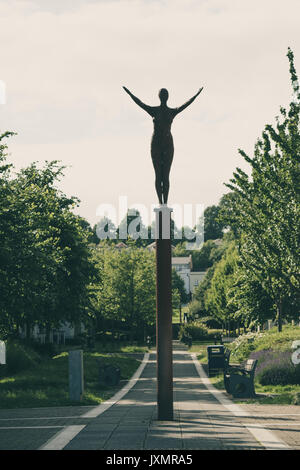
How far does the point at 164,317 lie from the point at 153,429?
1.83 metres

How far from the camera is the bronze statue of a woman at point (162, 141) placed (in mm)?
11195

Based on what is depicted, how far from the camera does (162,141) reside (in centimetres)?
1118

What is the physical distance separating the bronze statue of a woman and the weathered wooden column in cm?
45

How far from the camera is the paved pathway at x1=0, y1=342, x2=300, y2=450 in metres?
8.55

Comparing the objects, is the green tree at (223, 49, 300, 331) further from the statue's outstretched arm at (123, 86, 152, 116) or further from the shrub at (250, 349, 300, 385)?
the statue's outstretched arm at (123, 86, 152, 116)

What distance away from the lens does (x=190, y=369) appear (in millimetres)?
34531

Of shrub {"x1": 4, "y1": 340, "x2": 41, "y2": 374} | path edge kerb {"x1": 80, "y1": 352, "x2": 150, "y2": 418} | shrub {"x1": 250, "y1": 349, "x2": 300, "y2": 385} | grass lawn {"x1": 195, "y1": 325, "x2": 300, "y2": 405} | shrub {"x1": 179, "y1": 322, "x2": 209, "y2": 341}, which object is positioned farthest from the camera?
shrub {"x1": 179, "y1": 322, "x2": 209, "y2": 341}

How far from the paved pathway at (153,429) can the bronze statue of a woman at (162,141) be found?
152 inches

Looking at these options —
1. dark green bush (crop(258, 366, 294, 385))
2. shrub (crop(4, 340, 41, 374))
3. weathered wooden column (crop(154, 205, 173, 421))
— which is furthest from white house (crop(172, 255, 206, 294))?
weathered wooden column (crop(154, 205, 173, 421))

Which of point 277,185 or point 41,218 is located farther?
point 41,218

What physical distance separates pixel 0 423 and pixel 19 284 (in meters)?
9.69

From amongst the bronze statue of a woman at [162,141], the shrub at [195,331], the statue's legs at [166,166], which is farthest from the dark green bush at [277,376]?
the shrub at [195,331]
